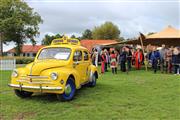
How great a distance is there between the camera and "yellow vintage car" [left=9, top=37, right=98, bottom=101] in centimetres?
1023

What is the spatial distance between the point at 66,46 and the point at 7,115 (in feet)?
13.4

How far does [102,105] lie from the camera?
9750mm

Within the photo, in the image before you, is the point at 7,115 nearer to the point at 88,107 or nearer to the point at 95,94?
the point at 88,107

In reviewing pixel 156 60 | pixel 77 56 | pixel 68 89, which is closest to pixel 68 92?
pixel 68 89

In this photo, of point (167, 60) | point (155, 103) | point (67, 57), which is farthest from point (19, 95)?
point (167, 60)

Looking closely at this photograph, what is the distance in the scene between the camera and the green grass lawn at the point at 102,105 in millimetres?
8516

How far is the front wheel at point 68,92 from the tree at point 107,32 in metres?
88.3

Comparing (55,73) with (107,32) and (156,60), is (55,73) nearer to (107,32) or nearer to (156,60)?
(156,60)

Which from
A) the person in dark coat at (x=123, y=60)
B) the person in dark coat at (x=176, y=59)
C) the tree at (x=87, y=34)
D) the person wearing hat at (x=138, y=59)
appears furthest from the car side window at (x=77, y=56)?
the tree at (x=87, y=34)

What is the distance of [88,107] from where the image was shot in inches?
374

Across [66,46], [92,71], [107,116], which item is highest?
[66,46]

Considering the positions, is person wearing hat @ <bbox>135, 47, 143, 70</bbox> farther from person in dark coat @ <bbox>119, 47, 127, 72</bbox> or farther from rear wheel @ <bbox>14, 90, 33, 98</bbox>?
rear wheel @ <bbox>14, 90, 33, 98</bbox>

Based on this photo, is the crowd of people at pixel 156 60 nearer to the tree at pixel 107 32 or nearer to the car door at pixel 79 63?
the car door at pixel 79 63

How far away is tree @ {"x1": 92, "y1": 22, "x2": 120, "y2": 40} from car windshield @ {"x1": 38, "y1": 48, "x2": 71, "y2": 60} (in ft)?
285
